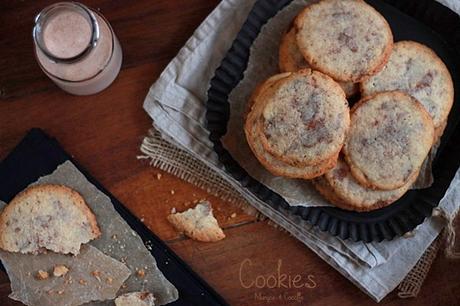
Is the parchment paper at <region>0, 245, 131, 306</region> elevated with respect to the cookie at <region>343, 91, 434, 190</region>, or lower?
lower

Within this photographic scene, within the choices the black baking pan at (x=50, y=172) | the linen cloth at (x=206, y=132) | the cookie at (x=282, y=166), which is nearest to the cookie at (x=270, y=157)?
the cookie at (x=282, y=166)

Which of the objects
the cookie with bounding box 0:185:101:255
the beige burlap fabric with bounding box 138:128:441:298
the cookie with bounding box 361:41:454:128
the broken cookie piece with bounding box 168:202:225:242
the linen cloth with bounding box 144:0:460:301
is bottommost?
the cookie with bounding box 0:185:101:255

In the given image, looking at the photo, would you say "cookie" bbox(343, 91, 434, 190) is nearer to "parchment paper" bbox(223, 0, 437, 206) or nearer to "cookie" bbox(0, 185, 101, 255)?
"parchment paper" bbox(223, 0, 437, 206)

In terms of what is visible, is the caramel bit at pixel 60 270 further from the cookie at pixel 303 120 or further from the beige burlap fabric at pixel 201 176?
the cookie at pixel 303 120

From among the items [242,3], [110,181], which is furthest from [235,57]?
[110,181]

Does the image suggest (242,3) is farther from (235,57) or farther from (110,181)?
(110,181)

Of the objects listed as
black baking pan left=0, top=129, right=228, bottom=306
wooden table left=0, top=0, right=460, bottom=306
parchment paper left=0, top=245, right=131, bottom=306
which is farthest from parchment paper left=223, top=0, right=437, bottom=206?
parchment paper left=0, top=245, right=131, bottom=306

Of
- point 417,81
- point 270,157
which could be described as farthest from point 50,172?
point 417,81
